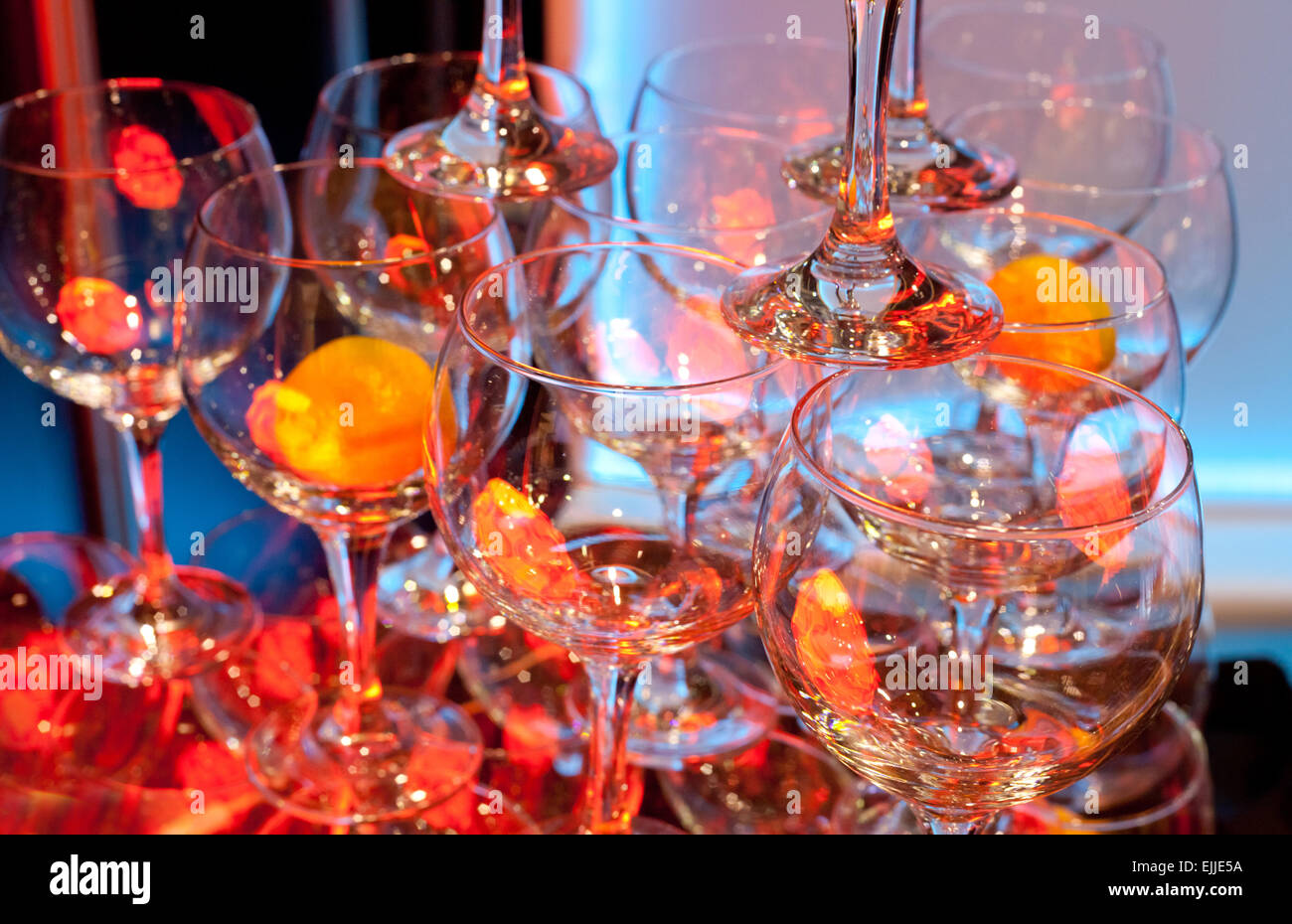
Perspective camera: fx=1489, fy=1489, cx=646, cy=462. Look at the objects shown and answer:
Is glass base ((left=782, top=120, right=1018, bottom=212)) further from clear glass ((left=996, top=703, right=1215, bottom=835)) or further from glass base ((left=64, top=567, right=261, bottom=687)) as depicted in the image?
glass base ((left=64, top=567, right=261, bottom=687))

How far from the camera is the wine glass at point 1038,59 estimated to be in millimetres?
916

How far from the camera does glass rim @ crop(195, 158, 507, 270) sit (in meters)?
0.53

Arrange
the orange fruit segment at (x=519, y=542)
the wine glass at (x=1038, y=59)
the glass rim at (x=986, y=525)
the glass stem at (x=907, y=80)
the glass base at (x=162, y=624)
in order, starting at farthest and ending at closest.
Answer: the wine glass at (x=1038, y=59), the glass base at (x=162, y=624), the glass stem at (x=907, y=80), the orange fruit segment at (x=519, y=542), the glass rim at (x=986, y=525)

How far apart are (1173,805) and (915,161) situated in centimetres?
29

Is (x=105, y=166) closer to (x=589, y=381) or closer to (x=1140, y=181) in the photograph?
(x=589, y=381)

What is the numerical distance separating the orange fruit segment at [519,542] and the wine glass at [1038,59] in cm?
47

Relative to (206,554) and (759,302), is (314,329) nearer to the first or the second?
(759,302)

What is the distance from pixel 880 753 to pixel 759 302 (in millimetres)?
143

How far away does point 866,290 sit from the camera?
459mm

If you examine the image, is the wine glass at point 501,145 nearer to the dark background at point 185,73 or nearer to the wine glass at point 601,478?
the wine glass at point 601,478

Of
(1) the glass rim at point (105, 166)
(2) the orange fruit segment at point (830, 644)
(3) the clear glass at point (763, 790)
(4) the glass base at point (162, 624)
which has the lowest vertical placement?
(3) the clear glass at point (763, 790)

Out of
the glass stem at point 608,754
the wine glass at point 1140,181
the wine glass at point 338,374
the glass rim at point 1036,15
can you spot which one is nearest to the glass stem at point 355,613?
the wine glass at point 338,374

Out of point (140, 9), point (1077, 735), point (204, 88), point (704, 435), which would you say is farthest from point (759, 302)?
point (140, 9)

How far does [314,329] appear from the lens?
556mm
